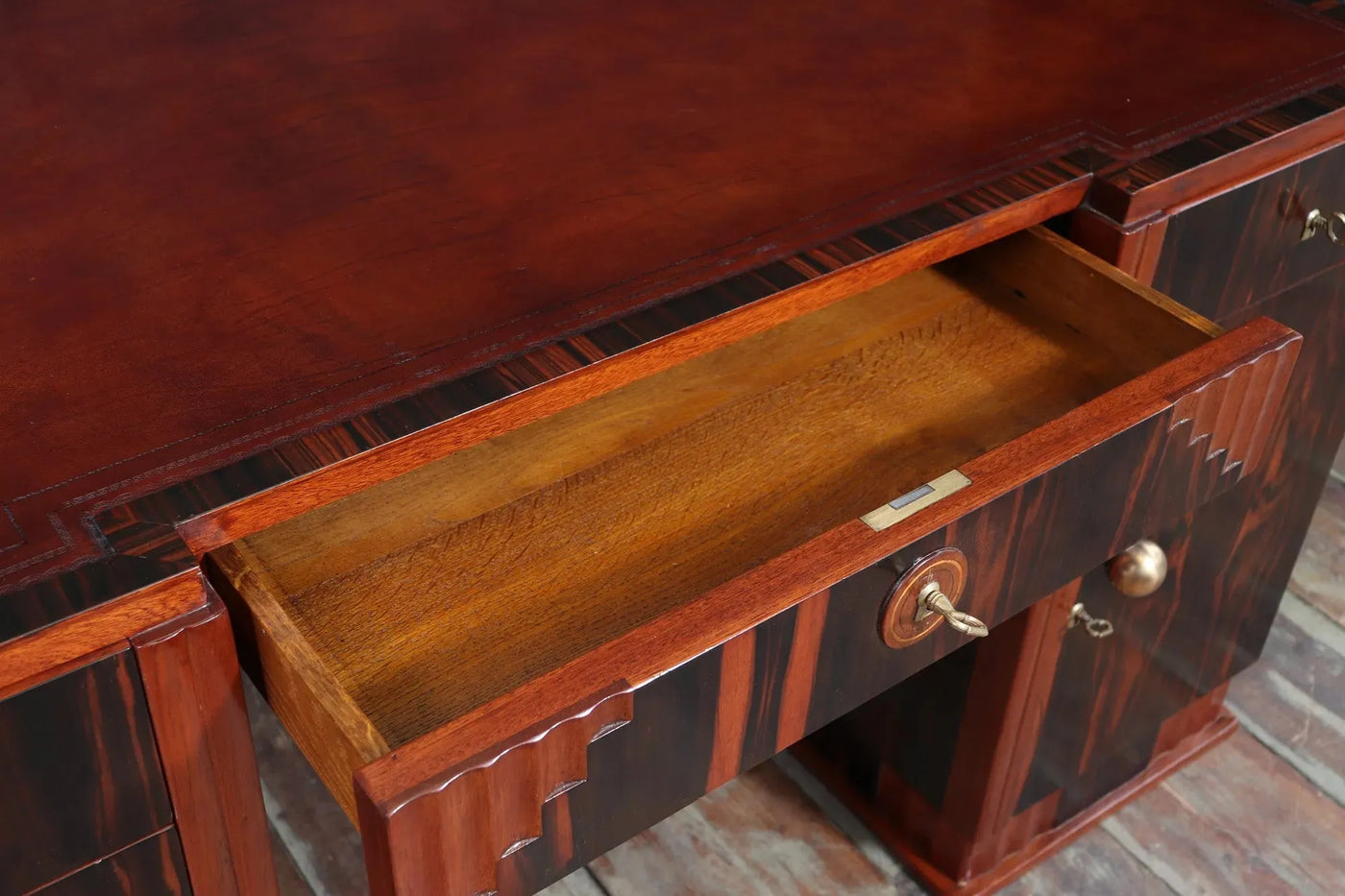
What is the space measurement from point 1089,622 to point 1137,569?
0.05 m

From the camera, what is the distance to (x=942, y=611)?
0.61 m

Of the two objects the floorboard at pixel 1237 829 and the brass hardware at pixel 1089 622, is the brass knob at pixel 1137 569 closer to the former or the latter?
the brass hardware at pixel 1089 622

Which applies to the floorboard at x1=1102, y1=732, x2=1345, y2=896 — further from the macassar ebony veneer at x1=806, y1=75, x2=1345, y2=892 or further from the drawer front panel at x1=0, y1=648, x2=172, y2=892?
the drawer front panel at x1=0, y1=648, x2=172, y2=892

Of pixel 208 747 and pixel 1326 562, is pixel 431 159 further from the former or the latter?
pixel 1326 562

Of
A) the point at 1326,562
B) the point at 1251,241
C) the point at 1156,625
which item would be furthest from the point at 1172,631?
the point at 1326,562

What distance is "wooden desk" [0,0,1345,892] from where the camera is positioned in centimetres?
55

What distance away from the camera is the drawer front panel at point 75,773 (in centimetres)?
51

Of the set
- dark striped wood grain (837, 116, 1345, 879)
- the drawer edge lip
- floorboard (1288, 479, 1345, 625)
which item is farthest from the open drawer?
floorboard (1288, 479, 1345, 625)

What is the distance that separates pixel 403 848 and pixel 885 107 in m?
0.51

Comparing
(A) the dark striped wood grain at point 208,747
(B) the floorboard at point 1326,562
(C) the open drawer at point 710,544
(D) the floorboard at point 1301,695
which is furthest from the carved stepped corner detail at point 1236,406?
(B) the floorboard at point 1326,562

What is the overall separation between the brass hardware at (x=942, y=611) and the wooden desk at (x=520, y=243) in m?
0.03

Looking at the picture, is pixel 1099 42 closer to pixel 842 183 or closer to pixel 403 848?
pixel 842 183

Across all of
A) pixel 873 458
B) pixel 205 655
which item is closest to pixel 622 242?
pixel 873 458

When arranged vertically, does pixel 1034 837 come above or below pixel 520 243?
below
